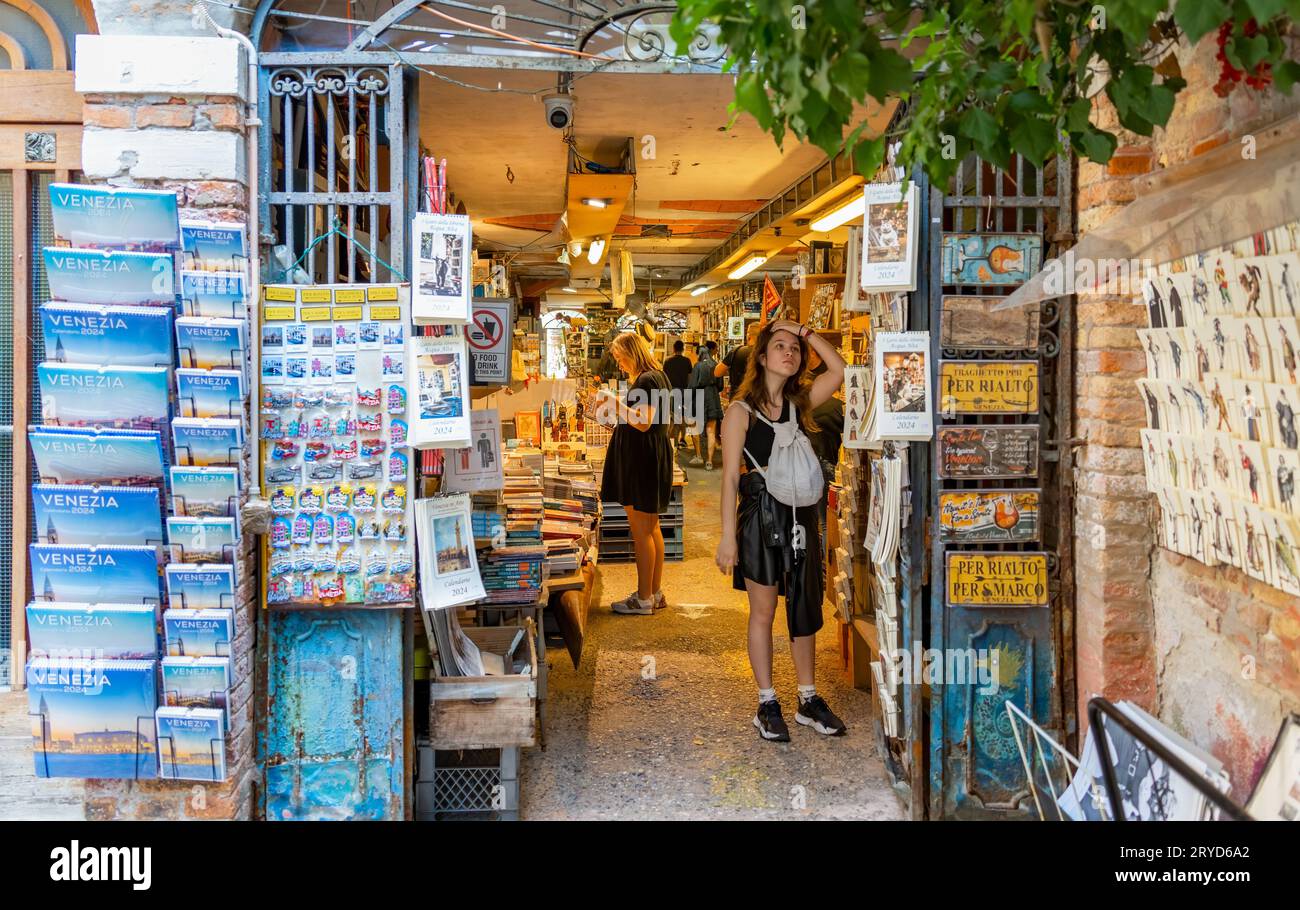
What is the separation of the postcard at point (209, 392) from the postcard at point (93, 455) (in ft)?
0.48

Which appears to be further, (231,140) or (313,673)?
(313,673)

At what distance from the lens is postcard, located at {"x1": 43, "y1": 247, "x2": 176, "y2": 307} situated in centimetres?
308

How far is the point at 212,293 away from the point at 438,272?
2.36 feet

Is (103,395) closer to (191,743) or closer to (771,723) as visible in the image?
(191,743)

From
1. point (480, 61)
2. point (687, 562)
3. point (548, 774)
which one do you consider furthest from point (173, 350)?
point (687, 562)

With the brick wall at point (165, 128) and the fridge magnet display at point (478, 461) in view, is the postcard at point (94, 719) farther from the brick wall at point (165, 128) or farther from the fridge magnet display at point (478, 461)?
the fridge magnet display at point (478, 461)

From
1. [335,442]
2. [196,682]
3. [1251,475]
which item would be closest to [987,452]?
[1251,475]

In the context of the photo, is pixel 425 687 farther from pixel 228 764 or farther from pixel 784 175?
pixel 784 175

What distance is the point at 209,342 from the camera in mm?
3207

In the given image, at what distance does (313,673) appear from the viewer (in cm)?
351

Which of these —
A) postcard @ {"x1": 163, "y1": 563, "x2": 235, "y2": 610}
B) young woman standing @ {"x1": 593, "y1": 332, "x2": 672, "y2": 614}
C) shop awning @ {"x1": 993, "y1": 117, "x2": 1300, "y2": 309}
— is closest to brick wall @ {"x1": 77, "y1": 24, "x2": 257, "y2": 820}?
postcard @ {"x1": 163, "y1": 563, "x2": 235, "y2": 610}

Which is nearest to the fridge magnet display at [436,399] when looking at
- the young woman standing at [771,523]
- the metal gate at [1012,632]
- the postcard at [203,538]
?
the postcard at [203,538]
